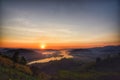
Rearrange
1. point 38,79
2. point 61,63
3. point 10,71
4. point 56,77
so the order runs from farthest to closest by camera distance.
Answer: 1. point 61,63
2. point 56,77
3. point 38,79
4. point 10,71

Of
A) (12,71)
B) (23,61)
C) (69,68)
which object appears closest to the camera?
(12,71)

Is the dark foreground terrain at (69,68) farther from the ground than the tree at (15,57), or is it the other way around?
the tree at (15,57)

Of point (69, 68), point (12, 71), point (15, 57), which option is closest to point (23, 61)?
point (15, 57)

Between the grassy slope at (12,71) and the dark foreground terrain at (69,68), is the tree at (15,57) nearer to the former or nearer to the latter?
the dark foreground terrain at (69,68)

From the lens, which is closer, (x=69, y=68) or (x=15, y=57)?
(x=15, y=57)

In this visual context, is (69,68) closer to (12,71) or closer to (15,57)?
(15,57)

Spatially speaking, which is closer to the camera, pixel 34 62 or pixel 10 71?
pixel 10 71

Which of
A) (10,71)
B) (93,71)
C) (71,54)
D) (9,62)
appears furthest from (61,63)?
(10,71)

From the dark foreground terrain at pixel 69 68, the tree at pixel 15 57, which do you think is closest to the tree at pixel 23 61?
the dark foreground terrain at pixel 69 68

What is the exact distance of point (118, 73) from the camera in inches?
565

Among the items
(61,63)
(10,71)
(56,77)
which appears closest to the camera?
(10,71)

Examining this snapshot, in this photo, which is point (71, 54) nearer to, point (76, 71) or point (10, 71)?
point (76, 71)

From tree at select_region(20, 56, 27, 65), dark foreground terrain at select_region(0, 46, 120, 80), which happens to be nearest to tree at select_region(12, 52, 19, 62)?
dark foreground terrain at select_region(0, 46, 120, 80)

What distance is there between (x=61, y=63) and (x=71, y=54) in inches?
34.5
